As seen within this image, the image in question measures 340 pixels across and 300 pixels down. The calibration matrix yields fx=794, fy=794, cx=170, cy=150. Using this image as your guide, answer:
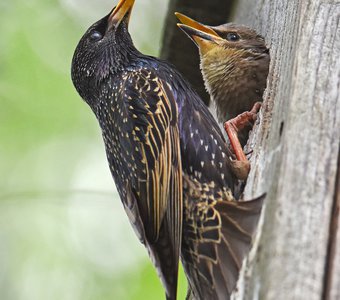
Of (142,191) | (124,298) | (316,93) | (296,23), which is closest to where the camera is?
(316,93)

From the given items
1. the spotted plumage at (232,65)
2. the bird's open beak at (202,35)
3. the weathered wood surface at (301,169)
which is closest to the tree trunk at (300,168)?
the weathered wood surface at (301,169)

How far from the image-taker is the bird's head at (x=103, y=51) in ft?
14.8

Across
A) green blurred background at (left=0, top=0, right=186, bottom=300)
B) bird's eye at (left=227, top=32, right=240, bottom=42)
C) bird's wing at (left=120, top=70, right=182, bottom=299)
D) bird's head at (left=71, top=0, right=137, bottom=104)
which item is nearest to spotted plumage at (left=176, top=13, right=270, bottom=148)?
bird's eye at (left=227, top=32, right=240, bottom=42)

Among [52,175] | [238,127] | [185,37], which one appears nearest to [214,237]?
[238,127]

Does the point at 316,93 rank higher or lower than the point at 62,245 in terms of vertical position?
higher

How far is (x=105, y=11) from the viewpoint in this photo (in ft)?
Result: 25.3

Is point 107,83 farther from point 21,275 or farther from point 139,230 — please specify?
point 21,275

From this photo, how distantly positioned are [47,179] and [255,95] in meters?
3.39

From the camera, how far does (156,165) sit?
3631mm

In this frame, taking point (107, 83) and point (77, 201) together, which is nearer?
point (107, 83)

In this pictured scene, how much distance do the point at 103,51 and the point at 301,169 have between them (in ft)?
7.39

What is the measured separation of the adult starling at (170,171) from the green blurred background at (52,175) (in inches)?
82.7

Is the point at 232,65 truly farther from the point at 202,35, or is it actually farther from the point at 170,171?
the point at 170,171

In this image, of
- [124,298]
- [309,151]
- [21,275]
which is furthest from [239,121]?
[21,275]
